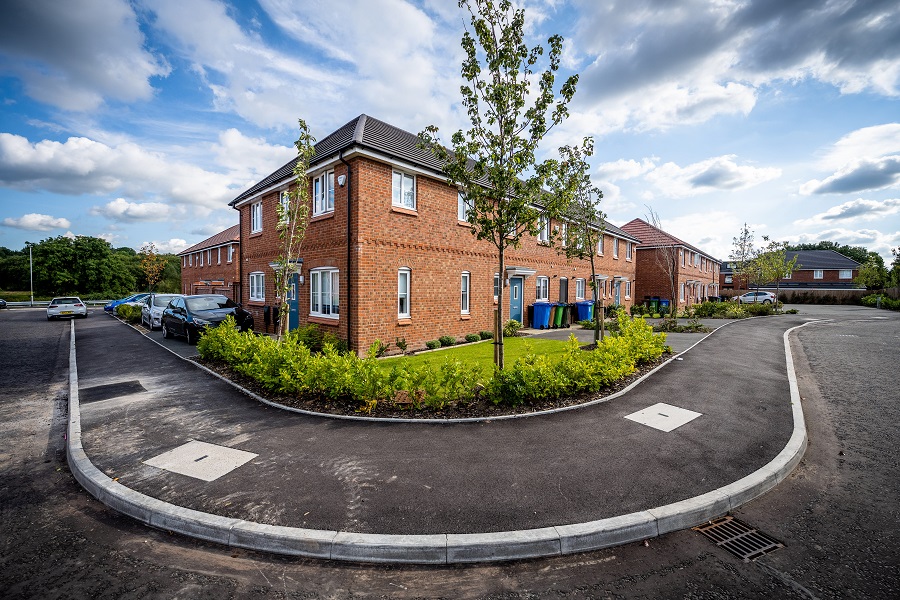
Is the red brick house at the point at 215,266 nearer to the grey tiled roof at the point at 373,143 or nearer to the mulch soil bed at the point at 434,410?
the grey tiled roof at the point at 373,143

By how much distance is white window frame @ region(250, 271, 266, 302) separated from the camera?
17.0 m

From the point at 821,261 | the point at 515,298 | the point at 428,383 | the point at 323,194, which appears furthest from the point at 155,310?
the point at 821,261

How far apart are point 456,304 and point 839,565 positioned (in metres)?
12.0

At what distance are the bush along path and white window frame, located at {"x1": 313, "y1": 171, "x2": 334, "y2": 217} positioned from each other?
597cm

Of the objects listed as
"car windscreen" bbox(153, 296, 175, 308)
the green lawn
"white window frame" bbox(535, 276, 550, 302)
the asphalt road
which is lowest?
the asphalt road

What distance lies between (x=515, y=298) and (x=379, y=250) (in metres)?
8.82

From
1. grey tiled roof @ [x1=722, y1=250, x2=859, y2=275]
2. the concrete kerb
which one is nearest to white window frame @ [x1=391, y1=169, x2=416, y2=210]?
the concrete kerb

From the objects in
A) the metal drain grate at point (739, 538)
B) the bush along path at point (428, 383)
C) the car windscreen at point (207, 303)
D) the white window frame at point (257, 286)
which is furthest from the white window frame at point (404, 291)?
the metal drain grate at point (739, 538)

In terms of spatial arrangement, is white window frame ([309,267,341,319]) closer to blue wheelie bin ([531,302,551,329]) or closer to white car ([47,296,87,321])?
blue wheelie bin ([531,302,551,329])

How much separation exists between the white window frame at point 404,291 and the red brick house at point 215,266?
1461cm

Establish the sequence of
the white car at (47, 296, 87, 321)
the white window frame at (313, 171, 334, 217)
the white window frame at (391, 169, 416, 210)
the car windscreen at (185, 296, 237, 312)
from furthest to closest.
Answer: the white car at (47, 296, 87, 321), the car windscreen at (185, 296, 237, 312), the white window frame at (313, 171, 334, 217), the white window frame at (391, 169, 416, 210)

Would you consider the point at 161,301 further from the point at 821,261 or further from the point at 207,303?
the point at 821,261

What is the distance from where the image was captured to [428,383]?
6375mm

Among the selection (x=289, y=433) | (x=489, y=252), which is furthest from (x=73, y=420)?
(x=489, y=252)
